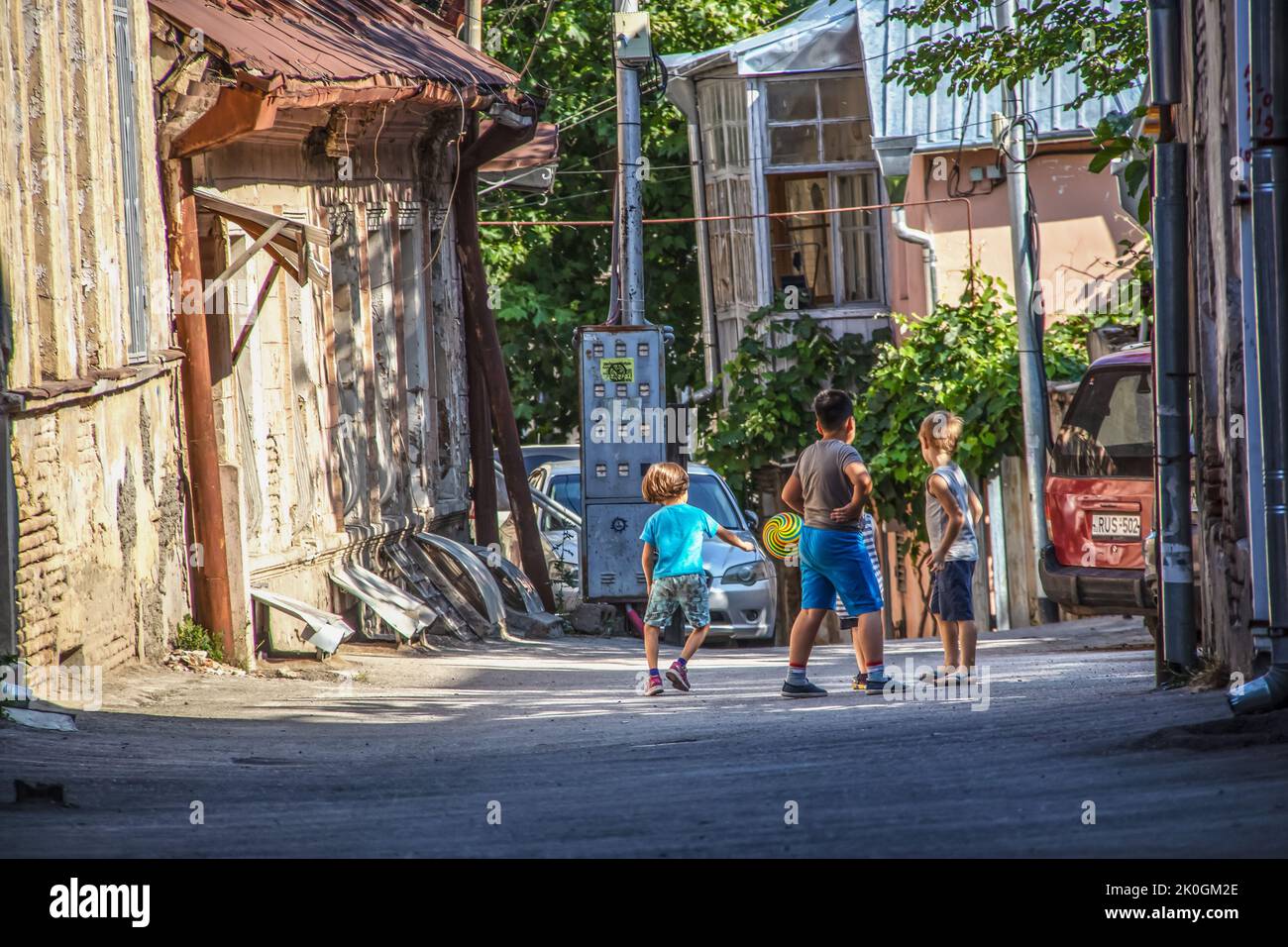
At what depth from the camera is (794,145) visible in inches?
990

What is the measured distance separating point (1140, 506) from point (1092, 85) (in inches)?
174

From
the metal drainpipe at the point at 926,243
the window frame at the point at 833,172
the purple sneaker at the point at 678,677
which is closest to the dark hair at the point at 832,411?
the purple sneaker at the point at 678,677

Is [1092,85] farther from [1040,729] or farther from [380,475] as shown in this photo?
[1040,729]

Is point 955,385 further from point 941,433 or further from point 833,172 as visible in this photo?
point 941,433

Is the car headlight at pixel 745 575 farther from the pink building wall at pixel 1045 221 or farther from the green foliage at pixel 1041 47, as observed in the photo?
the pink building wall at pixel 1045 221

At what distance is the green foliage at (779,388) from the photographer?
23.6 metres

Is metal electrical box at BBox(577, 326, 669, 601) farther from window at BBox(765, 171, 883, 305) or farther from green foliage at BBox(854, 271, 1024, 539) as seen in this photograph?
window at BBox(765, 171, 883, 305)

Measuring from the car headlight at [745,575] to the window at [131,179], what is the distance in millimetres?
7950

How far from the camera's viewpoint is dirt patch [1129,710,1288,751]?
5.99 meters

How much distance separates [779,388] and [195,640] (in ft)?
44.2

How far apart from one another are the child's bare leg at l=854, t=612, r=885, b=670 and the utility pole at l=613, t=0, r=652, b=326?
8.17 metres

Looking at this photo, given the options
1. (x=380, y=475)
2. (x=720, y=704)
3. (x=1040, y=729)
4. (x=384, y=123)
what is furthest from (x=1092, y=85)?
(x=1040, y=729)

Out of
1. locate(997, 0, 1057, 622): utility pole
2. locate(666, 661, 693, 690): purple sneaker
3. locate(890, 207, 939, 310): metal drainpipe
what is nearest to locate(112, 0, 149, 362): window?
locate(666, 661, 693, 690): purple sneaker

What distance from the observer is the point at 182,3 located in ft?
39.6
